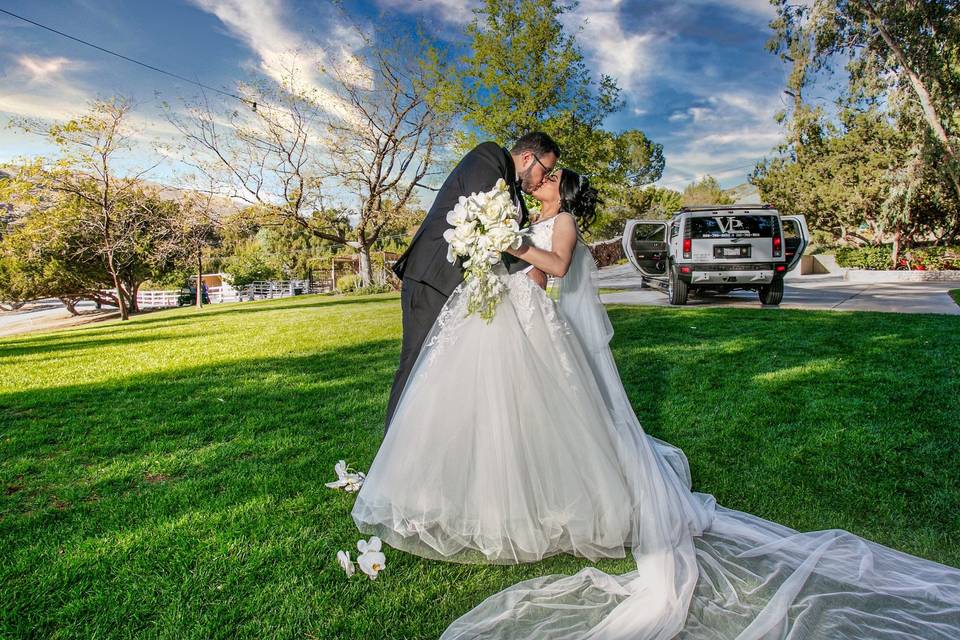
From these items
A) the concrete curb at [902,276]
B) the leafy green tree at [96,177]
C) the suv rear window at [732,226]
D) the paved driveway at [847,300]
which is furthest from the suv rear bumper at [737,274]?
the leafy green tree at [96,177]

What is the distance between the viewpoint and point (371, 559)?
2.26 m

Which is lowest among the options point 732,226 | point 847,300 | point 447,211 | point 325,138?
point 847,300

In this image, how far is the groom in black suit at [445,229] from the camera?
262 centimetres

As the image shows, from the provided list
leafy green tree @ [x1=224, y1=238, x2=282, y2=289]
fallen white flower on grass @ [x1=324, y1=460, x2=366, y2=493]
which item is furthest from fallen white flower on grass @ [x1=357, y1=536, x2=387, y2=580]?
leafy green tree @ [x1=224, y1=238, x2=282, y2=289]

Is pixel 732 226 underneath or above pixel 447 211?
above

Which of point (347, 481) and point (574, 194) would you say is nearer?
point (574, 194)

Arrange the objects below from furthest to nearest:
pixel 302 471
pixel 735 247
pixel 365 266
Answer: pixel 365 266 < pixel 735 247 < pixel 302 471

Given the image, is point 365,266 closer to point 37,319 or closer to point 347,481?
point 37,319

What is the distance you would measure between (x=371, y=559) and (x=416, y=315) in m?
1.25

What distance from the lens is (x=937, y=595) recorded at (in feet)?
6.52

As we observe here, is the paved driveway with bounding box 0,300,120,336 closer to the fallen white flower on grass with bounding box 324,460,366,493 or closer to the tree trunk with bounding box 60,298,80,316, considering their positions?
the tree trunk with bounding box 60,298,80,316

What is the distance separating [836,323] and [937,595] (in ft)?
28.7

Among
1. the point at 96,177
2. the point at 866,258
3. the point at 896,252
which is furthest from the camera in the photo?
the point at 866,258

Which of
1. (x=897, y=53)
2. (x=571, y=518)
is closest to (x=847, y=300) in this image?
(x=897, y=53)
